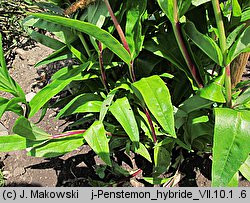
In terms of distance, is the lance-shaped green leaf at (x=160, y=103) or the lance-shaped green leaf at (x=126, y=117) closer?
the lance-shaped green leaf at (x=160, y=103)

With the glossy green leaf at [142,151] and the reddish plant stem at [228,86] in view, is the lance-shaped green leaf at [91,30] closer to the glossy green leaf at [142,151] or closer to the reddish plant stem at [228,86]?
the reddish plant stem at [228,86]

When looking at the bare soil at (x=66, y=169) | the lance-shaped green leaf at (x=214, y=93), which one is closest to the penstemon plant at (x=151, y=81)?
the lance-shaped green leaf at (x=214, y=93)

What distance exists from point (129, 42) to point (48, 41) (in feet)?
1.27

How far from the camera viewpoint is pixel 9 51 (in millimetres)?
2400

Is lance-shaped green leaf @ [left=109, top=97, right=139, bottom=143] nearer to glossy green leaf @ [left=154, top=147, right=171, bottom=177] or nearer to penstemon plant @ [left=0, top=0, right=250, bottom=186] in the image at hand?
penstemon plant @ [left=0, top=0, right=250, bottom=186]

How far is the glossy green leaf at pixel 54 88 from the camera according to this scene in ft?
3.68

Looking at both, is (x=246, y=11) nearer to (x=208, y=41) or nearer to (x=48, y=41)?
(x=208, y=41)

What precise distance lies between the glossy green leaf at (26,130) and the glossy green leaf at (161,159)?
43 cm

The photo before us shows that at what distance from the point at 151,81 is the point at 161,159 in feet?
1.39

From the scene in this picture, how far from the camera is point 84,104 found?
1246mm

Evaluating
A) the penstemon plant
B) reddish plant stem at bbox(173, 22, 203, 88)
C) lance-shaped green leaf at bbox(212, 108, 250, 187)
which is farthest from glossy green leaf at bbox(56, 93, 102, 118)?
lance-shaped green leaf at bbox(212, 108, 250, 187)

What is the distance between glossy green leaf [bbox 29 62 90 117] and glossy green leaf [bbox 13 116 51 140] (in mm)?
61

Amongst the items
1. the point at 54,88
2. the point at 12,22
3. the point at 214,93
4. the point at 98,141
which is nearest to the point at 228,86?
the point at 214,93

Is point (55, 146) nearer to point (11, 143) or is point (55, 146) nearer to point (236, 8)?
point (11, 143)
